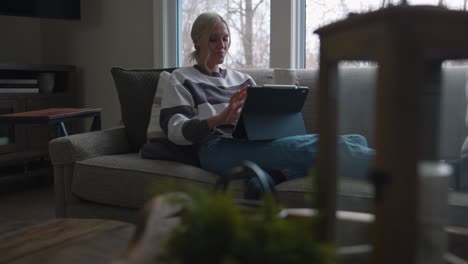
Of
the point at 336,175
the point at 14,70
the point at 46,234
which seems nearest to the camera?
the point at 336,175

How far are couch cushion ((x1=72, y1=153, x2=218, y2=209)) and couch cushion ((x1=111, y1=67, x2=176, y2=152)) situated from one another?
0.80ft

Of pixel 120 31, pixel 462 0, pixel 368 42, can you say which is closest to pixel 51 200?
pixel 120 31

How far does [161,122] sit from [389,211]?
1469 millimetres

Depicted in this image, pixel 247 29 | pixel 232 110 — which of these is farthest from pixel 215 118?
pixel 247 29

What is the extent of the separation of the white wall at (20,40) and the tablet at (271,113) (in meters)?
2.57

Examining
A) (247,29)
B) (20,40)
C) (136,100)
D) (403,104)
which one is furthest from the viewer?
(20,40)

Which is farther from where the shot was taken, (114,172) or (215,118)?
(114,172)

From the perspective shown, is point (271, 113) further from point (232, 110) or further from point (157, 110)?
point (157, 110)

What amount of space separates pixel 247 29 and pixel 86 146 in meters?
1.42

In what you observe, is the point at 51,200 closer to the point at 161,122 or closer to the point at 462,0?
the point at 161,122

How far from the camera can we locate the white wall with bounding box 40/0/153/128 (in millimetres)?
3346

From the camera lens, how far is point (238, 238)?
501 millimetres

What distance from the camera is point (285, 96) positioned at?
1.62 m

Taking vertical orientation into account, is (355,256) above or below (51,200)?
above
